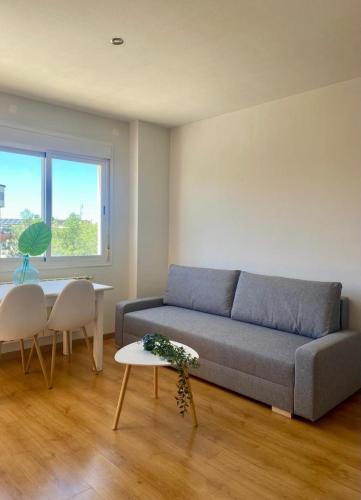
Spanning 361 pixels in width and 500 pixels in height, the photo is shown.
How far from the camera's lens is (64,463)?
201 centimetres

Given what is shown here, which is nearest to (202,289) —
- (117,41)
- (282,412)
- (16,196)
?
(282,412)

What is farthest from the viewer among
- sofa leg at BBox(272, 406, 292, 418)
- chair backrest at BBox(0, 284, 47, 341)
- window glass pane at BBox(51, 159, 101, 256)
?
window glass pane at BBox(51, 159, 101, 256)

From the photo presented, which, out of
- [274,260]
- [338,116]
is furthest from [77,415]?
[338,116]

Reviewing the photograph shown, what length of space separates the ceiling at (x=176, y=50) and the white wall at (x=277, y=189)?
28 cm

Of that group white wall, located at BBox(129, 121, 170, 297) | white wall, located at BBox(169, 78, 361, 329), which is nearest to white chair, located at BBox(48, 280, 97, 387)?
white wall, located at BBox(129, 121, 170, 297)

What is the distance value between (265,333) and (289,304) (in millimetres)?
321

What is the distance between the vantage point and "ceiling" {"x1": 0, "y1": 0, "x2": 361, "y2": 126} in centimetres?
215

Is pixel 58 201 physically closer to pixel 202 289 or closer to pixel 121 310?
pixel 121 310

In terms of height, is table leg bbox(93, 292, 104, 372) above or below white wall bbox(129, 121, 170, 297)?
below

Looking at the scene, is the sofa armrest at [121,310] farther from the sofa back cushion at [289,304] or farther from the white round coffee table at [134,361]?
the white round coffee table at [134,361]

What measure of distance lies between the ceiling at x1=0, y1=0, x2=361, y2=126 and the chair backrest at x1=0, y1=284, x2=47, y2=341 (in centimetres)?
174

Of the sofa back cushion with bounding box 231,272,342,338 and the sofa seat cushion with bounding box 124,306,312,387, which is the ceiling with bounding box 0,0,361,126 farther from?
the sofa seat cushion with bounding box 124,306,312,387

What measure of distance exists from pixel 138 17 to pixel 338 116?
1857 millimetres

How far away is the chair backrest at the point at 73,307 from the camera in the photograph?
9.84ft
